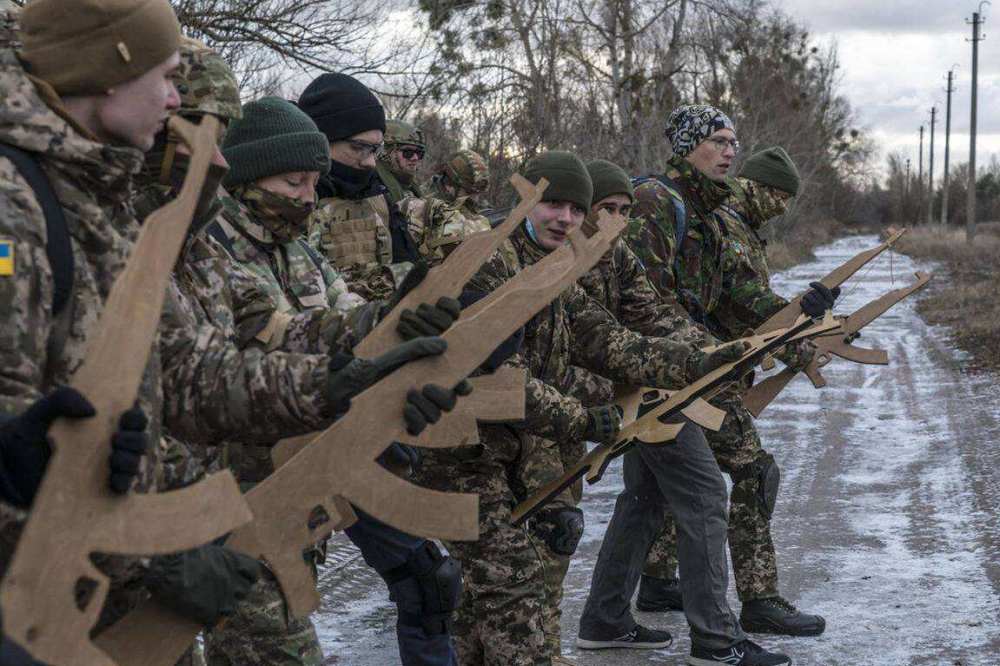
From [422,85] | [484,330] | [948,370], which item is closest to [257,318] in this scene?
Result: [484,330]

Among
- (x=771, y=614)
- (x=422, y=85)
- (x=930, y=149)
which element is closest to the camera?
(x=771, y=614)

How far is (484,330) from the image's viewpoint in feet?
8.77

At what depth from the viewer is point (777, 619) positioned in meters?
5.69

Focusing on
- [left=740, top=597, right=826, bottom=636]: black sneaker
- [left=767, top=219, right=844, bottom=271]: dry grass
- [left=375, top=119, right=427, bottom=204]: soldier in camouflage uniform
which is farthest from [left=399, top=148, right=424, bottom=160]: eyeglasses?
[left=767, top=219, right=844, bottom=271]: dry grass

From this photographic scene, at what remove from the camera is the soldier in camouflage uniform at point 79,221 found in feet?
6.57

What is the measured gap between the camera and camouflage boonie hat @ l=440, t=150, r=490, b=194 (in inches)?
294

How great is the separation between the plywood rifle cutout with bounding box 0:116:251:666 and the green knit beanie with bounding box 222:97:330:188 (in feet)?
5.18

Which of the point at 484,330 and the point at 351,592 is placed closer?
the point at 484,330

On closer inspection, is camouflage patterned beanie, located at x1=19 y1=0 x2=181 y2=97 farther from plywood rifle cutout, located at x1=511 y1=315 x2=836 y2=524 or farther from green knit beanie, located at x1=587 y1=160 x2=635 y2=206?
green knit beanie, located at x1=587 y1=160 x2=635 y2=206

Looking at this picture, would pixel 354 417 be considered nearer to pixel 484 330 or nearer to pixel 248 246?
pixel 484 330

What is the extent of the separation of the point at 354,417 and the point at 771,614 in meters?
3.63

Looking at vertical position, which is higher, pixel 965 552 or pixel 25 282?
pixel 25 282

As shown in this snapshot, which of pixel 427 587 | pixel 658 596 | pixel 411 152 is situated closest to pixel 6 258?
pixel 427 587

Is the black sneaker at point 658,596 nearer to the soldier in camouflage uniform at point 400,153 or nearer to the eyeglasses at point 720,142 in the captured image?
the eyeglasses at point 720,142
